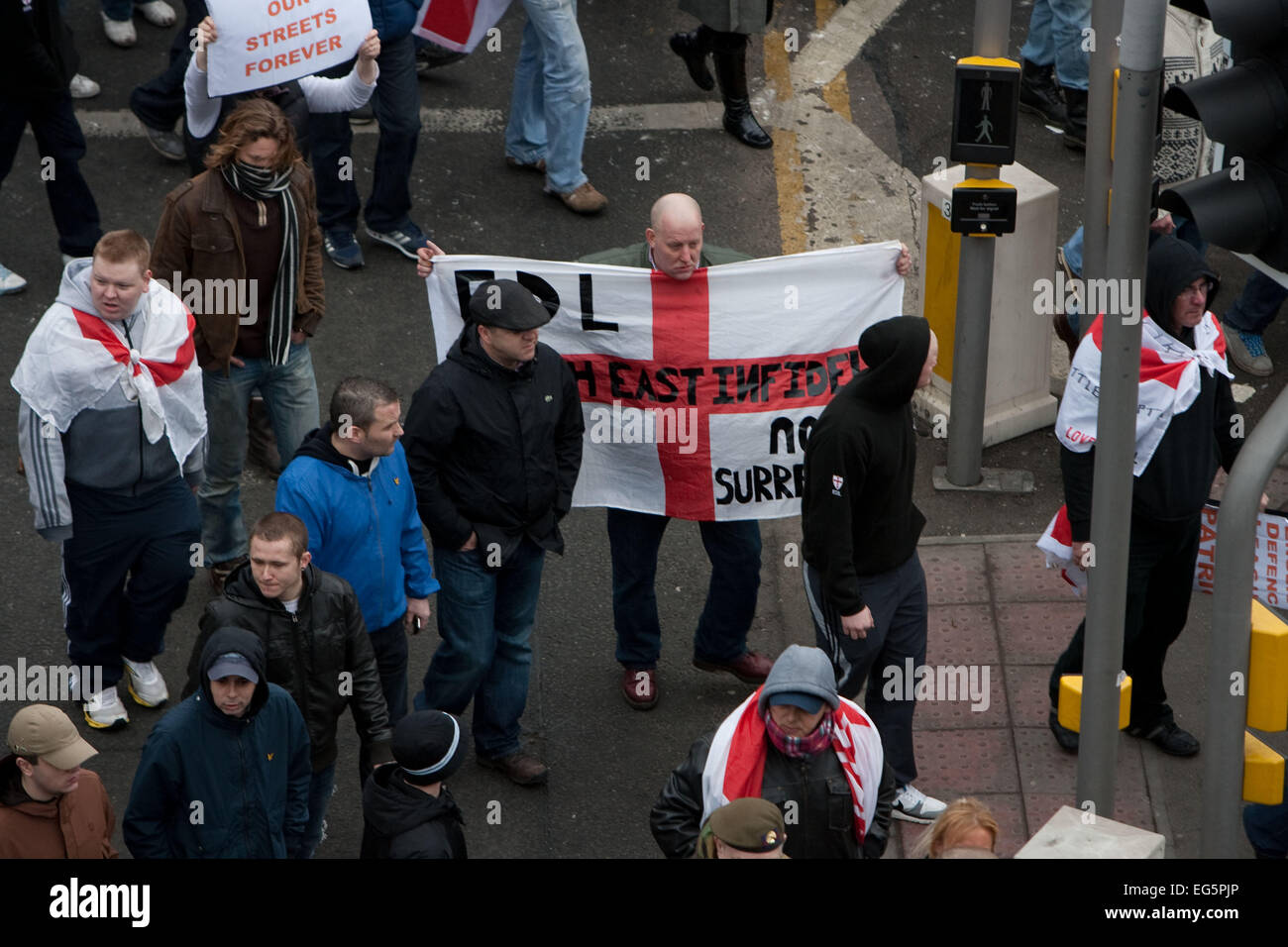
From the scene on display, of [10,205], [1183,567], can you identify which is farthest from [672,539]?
[10,205]

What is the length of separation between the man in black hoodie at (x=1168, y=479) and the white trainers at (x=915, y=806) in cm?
64

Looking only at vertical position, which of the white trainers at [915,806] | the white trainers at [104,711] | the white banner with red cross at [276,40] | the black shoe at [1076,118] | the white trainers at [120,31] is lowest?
the white trainers at [915,806]

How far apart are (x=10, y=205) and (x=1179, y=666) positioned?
6.32 m

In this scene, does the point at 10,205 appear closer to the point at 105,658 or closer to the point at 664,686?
the point at 105,658

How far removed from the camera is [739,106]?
10453mm

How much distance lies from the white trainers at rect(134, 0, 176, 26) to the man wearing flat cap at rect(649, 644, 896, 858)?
7.29 meters

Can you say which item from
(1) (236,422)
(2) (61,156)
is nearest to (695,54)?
(2) (61,156)

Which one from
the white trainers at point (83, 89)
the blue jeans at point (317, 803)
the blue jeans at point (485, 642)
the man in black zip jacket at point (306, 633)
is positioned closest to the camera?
the man in black zip jacket at point (306, 633)

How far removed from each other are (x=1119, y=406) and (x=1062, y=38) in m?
6.17

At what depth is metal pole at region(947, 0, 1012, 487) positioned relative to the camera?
7.60 metres

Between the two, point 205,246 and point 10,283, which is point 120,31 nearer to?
point 10,283

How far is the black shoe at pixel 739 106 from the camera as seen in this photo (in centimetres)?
1032

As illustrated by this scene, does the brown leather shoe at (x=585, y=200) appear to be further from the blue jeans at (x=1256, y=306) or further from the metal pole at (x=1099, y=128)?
the blue jeans at (x=1256, y=306)

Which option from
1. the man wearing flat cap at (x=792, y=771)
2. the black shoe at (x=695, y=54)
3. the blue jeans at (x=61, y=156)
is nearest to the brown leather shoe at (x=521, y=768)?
the man wearing flat cap at (x=792, y=771)
